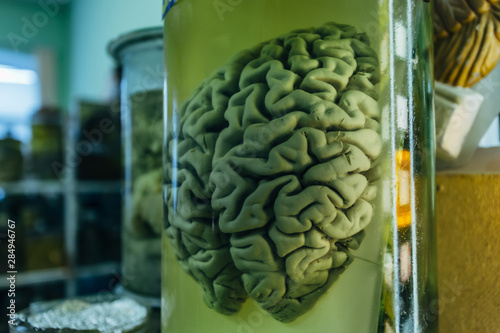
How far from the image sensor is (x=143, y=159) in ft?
1.66

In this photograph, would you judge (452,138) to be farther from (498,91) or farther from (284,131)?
(284,131)

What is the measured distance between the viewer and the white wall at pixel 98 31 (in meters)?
0.65

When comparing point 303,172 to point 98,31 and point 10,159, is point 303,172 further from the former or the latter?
point 10,159

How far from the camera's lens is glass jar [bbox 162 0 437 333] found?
0.24 meters

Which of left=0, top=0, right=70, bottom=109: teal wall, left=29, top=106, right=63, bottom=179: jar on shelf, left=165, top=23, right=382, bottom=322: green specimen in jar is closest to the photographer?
left=165, top=23, right=382, bottom=322: green specimen in jar

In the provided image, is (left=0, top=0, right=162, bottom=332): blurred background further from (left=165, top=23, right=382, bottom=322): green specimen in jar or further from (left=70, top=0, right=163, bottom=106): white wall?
(left=165, top=23, right=382, bottom=322): green specimen in jar

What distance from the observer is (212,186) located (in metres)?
0.26

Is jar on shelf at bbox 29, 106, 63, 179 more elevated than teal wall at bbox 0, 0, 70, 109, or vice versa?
teal wall at bbox 0, 0, 70, 109

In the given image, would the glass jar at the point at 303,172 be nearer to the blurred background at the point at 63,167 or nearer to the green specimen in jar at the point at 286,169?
the green specimen in jar at the point at 286,169

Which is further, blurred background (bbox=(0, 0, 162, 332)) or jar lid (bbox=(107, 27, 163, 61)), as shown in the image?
blurred background (bbox=(0, 0, 162, 332))

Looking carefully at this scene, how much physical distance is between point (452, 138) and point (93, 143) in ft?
4.02

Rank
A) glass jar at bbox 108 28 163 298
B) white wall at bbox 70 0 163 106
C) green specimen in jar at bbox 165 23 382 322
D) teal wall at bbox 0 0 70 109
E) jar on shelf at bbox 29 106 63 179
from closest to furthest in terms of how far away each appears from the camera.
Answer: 1. green specimen in jar at bbox 165 23 382 322
2. glass jar at bbox 108 28 163 298
3. white wall at bbox 70 0 163 106
4. teal wall at bbox 0 0 70 109
5. jar on shelf at bbox 29 106 63 179

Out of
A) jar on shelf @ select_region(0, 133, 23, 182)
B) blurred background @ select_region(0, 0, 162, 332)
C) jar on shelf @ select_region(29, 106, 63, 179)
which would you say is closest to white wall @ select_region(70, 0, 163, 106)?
blurred background @ select_region(0, 0, 162, 332)

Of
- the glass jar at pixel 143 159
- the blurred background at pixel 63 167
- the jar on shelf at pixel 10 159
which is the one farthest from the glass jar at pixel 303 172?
the jar on shelf at pixel 10 159
